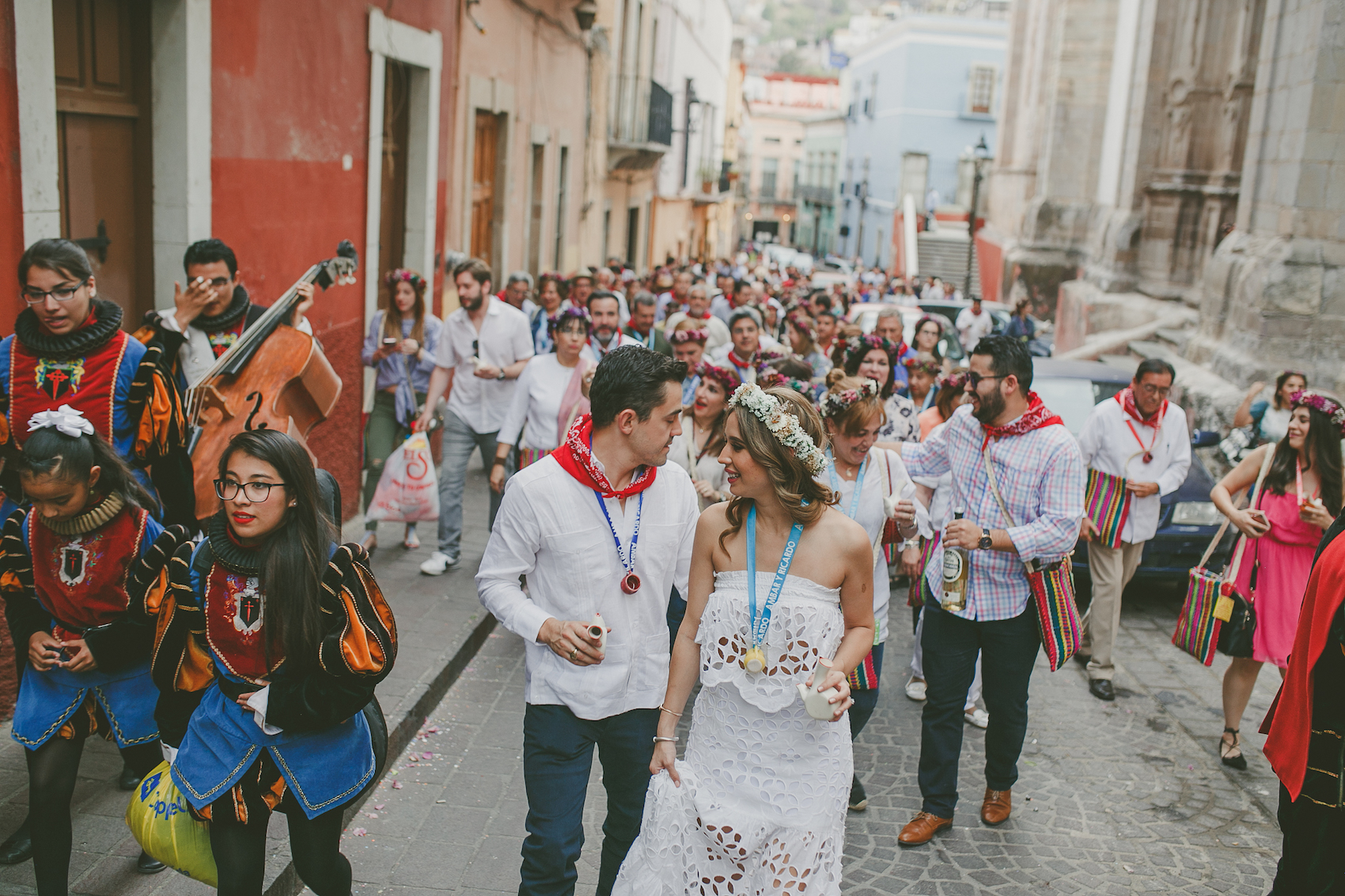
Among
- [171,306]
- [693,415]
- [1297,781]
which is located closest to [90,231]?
[171,306]

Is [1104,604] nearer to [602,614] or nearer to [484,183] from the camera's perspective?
[602,614]

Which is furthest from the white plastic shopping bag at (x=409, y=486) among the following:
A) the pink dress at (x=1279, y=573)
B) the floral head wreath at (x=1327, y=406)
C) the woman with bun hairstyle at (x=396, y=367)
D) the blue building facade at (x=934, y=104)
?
the blue building facade at (x=934, y=104)

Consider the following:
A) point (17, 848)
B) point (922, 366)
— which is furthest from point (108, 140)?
point (922, 366)

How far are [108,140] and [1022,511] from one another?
481cm

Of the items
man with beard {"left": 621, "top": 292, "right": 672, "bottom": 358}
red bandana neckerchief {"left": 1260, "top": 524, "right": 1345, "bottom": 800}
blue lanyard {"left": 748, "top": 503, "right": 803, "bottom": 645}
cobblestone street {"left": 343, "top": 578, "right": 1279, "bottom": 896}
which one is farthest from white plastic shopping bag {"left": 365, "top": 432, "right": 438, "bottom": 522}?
red bandana neckerchief {"left": 1260, "top": 524, "right": 1345, "bottom": 800}

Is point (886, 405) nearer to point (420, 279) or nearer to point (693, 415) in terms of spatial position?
point (693, 415)

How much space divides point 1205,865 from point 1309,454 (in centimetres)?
218

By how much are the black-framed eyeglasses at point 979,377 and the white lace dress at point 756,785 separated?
1.86 m

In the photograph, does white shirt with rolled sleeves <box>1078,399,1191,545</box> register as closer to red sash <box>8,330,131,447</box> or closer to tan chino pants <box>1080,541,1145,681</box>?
tan chino pants <box>1080,541,1145,681</box>

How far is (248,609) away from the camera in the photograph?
327 centimetres

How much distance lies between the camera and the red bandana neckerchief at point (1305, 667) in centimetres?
362

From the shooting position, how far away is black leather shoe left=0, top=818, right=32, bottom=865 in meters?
4.11

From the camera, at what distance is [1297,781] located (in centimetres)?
369

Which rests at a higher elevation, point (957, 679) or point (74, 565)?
point (74, 565)
